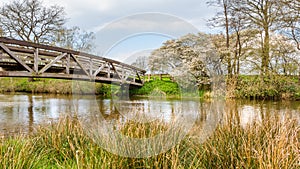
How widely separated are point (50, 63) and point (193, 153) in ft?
27.1

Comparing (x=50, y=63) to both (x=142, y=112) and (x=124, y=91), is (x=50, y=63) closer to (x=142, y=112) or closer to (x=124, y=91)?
(x=142, y=112)

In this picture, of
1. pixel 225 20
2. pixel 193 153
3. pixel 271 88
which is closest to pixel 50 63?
pixel 193 153

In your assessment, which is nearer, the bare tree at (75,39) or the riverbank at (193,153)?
the riverbank at (193,153)

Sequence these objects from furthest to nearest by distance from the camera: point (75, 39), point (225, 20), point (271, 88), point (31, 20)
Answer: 1. point (75, 39)
2. point (31, 20)
3. point (225, 20)
4. point (271, 88)

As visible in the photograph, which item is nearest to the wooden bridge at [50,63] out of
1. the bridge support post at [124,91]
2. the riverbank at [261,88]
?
the bridge support post at [124,91]

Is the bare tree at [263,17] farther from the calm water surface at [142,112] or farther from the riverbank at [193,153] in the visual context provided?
the riverbank at [193,153]

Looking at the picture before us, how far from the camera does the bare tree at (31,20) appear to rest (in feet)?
67.5

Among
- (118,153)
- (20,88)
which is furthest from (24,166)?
(20,88)

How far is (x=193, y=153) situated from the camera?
2779 mm

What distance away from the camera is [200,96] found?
55.7 ft

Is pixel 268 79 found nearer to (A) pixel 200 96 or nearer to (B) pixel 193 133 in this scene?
(A) pixel 200 96

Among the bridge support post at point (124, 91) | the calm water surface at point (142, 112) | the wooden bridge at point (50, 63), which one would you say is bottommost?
the calm water surface at point (142, 112)

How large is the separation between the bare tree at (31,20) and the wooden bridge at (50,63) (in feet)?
31.6

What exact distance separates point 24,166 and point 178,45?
17057mm
